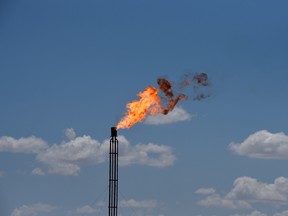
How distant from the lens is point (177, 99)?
42.8m

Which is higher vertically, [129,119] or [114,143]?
[129,119]

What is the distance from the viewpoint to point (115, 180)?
40938mm

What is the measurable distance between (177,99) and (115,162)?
1204 centimetres

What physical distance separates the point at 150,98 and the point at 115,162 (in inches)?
391

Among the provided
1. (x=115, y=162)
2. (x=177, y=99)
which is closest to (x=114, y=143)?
(x=115, y=162)

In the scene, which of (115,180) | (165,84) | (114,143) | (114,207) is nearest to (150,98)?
(165,84)

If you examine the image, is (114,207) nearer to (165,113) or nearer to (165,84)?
(165,113)

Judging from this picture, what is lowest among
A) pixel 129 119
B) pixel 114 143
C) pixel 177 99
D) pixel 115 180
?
pixel 115 180

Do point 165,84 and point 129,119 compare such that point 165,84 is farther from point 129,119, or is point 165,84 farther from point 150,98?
point 129,119

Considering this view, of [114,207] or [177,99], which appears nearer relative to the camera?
[114,207]

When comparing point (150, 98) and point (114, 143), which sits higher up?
point (150, 98)

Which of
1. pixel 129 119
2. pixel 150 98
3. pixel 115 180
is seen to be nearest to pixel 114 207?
pixel 115 180

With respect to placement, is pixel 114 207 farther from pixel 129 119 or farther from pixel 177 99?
pixel 177 99

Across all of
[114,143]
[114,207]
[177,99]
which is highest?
[177,99]
